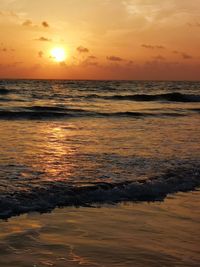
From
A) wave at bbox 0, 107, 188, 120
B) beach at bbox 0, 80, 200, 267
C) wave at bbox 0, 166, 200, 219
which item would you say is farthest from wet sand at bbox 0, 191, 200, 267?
wave at bbox 0, 107, 188, 120

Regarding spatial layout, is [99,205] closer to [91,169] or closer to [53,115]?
[91,169]

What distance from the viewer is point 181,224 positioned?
6.62 metres

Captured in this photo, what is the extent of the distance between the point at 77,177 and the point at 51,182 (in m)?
0.79

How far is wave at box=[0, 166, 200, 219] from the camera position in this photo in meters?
7.38

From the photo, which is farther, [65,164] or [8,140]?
[8,140]

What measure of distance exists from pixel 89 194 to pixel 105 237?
2385mm

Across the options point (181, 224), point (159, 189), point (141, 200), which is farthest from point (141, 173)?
point (181, 224)

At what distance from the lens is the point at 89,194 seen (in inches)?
328

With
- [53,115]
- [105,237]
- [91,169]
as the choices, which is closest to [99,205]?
[105,237]

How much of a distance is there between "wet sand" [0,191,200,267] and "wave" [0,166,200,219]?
382mm

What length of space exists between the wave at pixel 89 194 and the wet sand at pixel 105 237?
15.0 inches

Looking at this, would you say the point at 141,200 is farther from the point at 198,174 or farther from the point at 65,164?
Answer: the point at 65,164

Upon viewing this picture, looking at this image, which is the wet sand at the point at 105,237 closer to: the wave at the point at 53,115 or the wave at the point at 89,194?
the wave at the point at 89,194

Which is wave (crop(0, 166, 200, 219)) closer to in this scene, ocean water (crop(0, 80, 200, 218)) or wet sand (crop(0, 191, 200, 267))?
ocean water (crop(0, 80, 200, 218))
